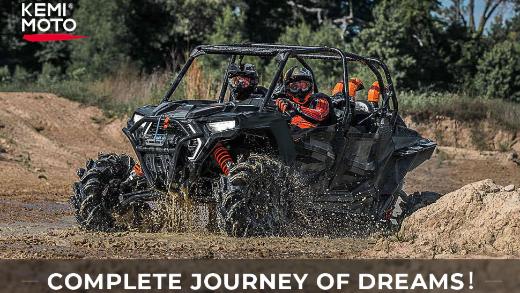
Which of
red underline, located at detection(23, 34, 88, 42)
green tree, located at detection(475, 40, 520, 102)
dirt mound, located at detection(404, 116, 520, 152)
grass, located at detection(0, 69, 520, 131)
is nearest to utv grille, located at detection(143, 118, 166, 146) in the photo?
grass, located at detection(0, 69, 520, 131)

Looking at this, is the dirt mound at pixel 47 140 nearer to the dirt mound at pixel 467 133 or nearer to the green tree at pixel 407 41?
the dirt mound at pixel 467 133

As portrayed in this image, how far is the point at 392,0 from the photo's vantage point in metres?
37.4

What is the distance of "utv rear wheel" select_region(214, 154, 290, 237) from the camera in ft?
34.3

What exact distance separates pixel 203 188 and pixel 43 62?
32.6m

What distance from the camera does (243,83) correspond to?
12.1m

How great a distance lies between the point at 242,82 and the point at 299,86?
630 millimetres

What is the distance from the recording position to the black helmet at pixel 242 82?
12094 millimetres

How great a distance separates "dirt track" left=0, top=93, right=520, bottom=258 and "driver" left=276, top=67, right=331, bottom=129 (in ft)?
4.34

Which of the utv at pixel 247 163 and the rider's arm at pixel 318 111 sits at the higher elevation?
the rider's arm at pixel 318 111

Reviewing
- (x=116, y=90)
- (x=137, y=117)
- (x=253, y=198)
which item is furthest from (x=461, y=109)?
(x=253, y=198)

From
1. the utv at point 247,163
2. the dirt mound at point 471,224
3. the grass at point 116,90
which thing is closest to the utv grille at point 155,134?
the utv at point 247,163

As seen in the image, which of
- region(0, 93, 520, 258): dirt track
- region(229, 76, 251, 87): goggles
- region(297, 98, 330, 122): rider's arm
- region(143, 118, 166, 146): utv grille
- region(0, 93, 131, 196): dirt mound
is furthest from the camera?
region(0, 93, 131, 196): dirt mound

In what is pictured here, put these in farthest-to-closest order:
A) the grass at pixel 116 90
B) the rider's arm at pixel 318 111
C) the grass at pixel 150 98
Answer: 1. the grass at pixel 150 98
2. the grass at pixel 116 90
3. the rider's arm at pixel 318 111

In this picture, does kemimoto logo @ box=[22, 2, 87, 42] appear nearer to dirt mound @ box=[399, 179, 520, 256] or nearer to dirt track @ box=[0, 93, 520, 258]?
dirt track @ box=[0, 93, 520, 258]
